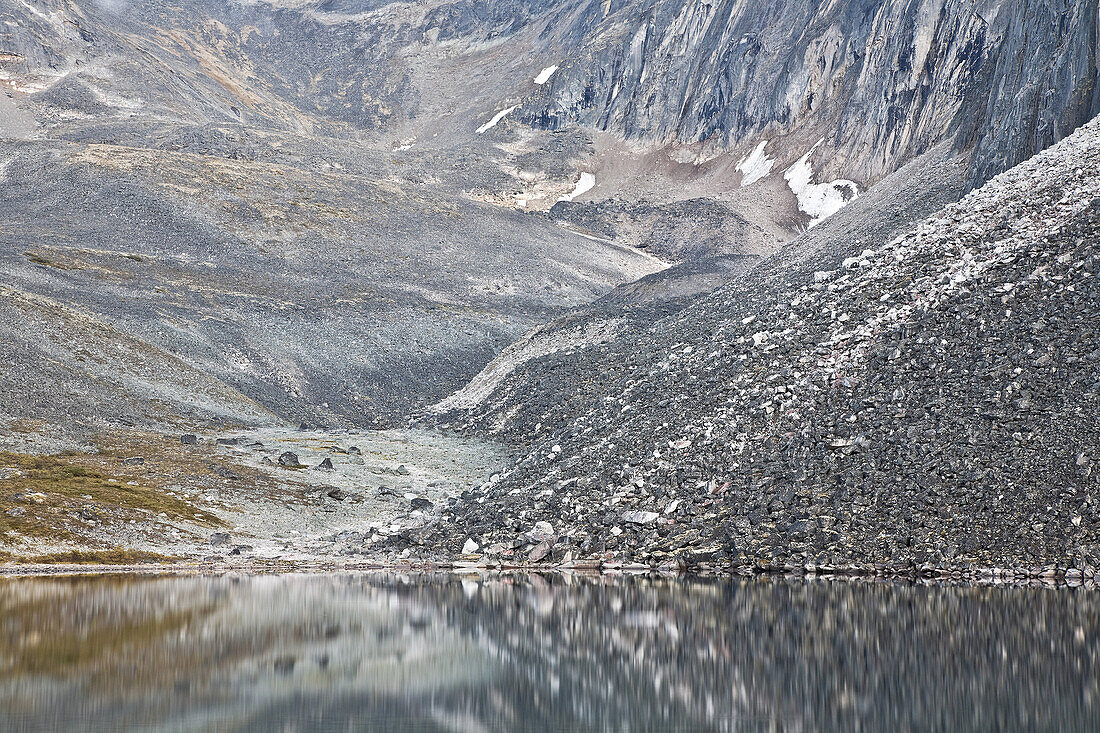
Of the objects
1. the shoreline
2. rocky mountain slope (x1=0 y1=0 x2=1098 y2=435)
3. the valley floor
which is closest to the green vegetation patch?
the valley floor

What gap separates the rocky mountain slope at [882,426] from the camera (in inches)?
1015

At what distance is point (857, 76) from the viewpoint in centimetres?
15112

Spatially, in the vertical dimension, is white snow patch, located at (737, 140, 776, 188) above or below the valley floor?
above

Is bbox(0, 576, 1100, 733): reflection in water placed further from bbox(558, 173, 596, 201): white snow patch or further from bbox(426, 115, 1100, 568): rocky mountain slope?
bbox(558, 173, 596, 201): white snow patch

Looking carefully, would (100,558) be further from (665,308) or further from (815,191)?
(815,191)

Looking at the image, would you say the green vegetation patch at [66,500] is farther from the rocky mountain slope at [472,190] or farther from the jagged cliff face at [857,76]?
the jagged cliff face at [857,76]

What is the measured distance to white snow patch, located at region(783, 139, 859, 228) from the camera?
13950cm

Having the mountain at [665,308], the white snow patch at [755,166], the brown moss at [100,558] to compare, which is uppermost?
the white snow patch at [755,166]

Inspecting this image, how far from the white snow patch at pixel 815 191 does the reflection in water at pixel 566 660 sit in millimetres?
120360

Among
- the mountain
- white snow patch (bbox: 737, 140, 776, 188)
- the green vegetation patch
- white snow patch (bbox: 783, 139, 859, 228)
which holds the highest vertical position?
white snow patch (bbox: 737, 140, 776, 188)

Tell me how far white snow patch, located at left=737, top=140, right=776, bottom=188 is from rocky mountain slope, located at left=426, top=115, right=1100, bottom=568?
391ft

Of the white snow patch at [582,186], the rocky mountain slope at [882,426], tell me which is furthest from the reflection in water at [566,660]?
the white snow patch at [582,186]

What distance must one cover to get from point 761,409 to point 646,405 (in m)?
→ 7.08

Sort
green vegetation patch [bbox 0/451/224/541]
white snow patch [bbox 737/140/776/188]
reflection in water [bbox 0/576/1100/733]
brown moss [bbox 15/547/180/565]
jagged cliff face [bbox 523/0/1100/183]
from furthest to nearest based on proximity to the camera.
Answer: white snow patch [bbox 737/140/776/188] → jagged cliff face [bbox 523/0/1100/183] → green vegetation patch [bbox 0/451/224/541] → brown moss [bbox 15/547/180/565] → reflection in water [bbox 0/576/1100/733]
